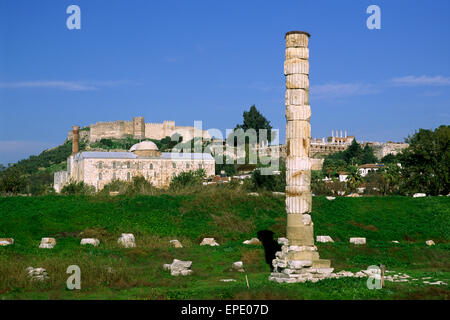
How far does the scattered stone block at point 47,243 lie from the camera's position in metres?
19.9

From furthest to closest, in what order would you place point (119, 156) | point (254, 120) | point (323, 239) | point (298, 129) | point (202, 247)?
point (254, 120)
point (119, 156)
point (323, 239)
point (202, 247)
point (298, 129)

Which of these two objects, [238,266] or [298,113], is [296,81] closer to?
[298,113]

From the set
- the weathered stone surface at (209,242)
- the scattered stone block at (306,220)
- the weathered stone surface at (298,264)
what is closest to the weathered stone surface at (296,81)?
the scattered stone block at (306,220)

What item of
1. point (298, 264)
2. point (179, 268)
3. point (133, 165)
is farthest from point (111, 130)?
point (298, 264)

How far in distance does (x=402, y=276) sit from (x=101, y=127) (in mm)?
103260

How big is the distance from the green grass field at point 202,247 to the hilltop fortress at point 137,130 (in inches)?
3262

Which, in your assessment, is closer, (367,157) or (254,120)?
(254,120)

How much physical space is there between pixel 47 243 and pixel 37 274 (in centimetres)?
637

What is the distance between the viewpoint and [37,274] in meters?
14.4

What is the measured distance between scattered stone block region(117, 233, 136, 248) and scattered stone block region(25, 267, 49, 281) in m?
6.38

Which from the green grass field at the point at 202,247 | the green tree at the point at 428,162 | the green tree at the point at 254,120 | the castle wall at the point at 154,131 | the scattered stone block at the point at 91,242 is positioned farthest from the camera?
the castle wall at the point at 154,131

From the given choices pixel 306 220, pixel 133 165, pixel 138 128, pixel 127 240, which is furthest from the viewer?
pixel 138 128

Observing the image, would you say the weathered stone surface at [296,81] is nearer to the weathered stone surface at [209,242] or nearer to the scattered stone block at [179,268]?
the scattered stone block at [179,268]
